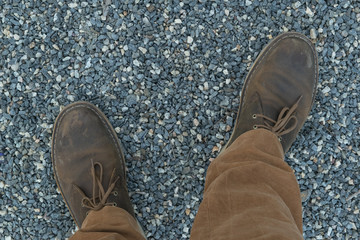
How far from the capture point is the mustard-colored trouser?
1.01m

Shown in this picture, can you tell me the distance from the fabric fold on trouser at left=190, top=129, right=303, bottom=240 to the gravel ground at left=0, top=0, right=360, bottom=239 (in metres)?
0.31

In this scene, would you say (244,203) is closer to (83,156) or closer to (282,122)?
(282,122)

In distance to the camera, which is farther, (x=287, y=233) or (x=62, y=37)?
(x=62, y=37)

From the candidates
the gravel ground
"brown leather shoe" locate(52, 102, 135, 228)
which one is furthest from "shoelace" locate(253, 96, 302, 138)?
"brown leather shoe" locate(52, 102, 135, 228)

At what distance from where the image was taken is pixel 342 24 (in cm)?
152

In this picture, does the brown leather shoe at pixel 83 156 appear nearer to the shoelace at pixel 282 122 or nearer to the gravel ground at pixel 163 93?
the gravel ground at pixel 163 93

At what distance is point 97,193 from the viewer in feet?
4.86

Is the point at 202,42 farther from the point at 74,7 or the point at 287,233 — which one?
the point at 287,233

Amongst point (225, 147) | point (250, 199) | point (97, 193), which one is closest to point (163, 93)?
point (225, 147)

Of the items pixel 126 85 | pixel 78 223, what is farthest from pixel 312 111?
pixel 78 223

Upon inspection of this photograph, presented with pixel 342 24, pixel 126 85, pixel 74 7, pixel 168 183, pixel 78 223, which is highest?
pixel 342 24

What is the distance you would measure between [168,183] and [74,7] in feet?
3.01

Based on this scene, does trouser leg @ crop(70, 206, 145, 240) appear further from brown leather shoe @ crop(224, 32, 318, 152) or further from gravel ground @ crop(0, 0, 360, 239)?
brown leather shoe @ crop(224, 32, 318, 152)

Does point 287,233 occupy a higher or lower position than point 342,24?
lower
